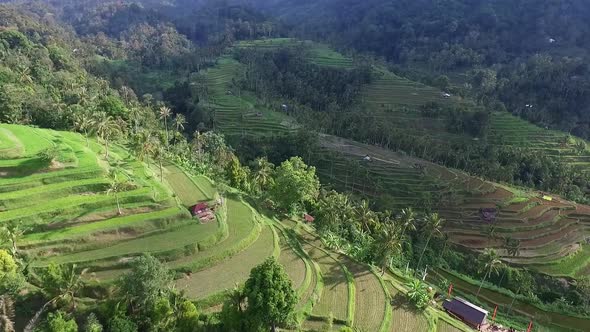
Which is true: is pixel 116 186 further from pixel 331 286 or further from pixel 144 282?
pixel 331 286

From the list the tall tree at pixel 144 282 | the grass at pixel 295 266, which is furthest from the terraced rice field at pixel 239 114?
the tall tree at pixel 144 282

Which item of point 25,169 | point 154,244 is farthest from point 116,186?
point 25,169

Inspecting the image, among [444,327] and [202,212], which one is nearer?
[444,327]

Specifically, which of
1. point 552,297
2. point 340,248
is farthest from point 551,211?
point 340,248

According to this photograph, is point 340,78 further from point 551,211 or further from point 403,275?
point 403,275

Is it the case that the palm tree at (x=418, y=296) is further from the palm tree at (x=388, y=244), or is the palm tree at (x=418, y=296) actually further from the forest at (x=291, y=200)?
the palm tree at (x=388, y=244)

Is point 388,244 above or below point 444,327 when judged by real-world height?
above
